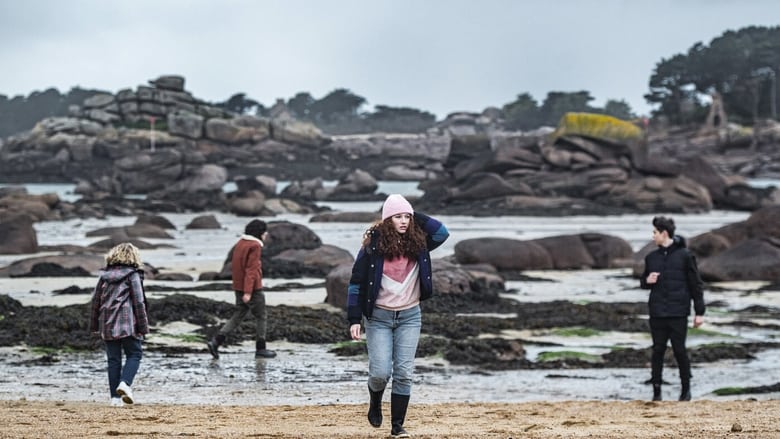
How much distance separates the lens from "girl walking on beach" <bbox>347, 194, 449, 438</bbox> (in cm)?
850

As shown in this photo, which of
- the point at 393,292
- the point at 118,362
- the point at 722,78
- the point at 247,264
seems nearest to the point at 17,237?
the point at 247,264

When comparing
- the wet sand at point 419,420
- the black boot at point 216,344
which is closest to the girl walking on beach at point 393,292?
the wet sand at point 419,420

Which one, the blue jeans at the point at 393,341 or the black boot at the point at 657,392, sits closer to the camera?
the blue jeans at the point at 393,341

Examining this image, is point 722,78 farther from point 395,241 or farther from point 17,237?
point 395,241

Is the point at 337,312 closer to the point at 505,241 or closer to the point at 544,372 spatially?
the point at 544,372

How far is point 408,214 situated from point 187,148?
92.4 metres

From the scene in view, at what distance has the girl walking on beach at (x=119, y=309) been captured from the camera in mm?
10898

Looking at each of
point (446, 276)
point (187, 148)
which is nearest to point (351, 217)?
point (446, 276)

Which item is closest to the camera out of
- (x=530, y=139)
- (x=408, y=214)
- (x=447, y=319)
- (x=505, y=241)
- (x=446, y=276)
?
(x=408, y=214)

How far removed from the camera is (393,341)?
8633 millimetres

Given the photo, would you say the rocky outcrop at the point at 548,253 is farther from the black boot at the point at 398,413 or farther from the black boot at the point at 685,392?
the black boot at the point at 398,413

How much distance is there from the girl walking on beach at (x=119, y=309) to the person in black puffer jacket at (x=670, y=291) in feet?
16.3

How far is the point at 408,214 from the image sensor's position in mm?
8539

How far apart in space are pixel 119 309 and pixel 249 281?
3.51m
